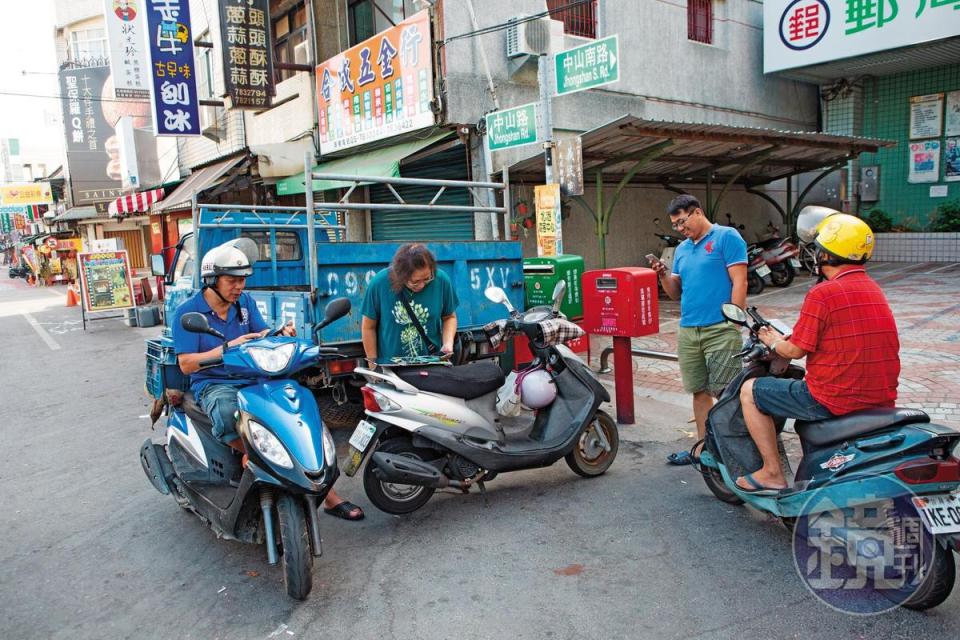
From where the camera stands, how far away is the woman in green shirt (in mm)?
4281

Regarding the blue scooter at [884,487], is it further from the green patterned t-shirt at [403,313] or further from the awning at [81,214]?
the awning at [81,214]

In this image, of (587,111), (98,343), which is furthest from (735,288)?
(98,343)

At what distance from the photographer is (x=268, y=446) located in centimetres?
311

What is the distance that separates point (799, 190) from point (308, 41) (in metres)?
12.8

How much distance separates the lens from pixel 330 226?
8219mm

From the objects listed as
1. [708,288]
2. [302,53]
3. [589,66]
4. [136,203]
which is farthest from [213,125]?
[708,288]

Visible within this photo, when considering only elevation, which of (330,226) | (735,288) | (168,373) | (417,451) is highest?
(330,226)

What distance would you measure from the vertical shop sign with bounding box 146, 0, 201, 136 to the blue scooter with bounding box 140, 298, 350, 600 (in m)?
12.4

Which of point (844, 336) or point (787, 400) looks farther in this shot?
point (787, 400)

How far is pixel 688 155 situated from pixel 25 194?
137 feet

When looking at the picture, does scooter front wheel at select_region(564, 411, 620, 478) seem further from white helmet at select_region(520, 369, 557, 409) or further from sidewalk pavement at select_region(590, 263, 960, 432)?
sidewalk pavement at select_region(590, 263, 960, 432)

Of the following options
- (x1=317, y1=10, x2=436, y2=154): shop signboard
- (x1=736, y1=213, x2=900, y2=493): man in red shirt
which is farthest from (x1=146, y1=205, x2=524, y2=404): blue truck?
(x1=317, y1=10, x2=436, y2=154): shop signboard

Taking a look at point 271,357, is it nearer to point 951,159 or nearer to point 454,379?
point 454,379

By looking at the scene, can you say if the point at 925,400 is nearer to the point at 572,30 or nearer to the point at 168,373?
the point at 168,373
